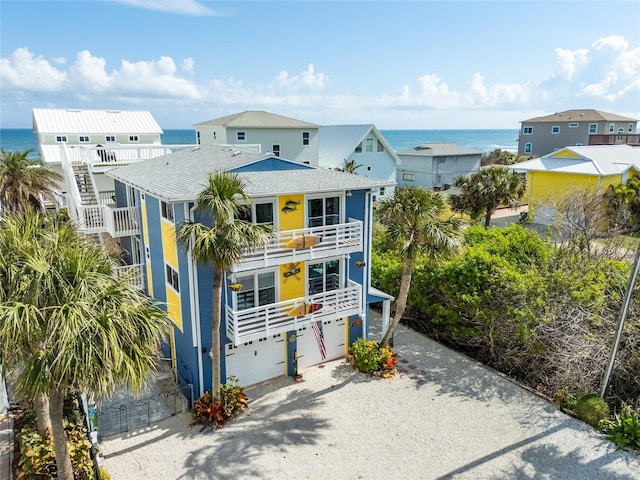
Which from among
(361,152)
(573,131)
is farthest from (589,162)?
(573,131)

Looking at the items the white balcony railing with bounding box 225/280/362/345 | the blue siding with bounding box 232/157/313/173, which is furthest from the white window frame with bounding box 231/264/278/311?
the blue siding with bounding box 232/157/313/173

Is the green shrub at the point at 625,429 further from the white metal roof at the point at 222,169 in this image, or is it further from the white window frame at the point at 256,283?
the white window frame at the point at 256,283

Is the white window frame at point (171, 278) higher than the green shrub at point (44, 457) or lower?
higher

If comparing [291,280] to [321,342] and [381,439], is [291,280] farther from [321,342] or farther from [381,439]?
[381,439]

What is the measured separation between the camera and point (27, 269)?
8.96 metres

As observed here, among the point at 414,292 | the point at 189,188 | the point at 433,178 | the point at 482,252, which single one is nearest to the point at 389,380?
the point at 414,292

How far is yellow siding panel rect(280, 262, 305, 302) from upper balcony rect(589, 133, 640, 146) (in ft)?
196

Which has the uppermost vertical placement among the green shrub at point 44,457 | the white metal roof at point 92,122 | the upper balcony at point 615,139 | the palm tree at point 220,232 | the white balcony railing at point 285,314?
the white metal roof at point 92,122

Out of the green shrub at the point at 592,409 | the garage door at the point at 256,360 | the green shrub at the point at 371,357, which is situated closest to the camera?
the green shrub at the point at 592,409

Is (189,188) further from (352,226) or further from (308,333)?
(308,333)

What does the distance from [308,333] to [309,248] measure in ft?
13.1

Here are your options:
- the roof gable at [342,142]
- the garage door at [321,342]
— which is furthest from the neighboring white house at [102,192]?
the roof gable at [342,142]

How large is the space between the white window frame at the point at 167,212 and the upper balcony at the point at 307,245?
119 inches

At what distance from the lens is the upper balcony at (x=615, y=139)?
199 feet
